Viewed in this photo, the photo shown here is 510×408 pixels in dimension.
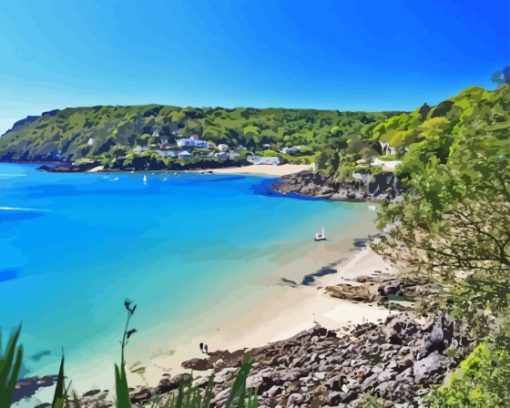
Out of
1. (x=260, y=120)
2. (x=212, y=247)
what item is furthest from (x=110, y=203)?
(x=260, y=120)

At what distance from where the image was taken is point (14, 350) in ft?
3.55

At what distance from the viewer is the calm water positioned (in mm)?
17328

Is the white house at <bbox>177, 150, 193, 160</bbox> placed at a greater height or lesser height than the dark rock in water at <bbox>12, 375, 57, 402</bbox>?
greater

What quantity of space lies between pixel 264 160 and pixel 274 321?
109 meters

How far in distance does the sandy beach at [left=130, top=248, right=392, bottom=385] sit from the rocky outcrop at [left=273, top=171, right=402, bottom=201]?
33410 millimetres

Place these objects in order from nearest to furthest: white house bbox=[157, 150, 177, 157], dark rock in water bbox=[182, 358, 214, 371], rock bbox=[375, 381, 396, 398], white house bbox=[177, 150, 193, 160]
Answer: rock bbox=[375, 381, 396, 398] → dark rock in water bbox=[182, 358, 214, 371] → white house bbox=[177, 150, 193, 160] → white house bbox=[157, 150, 177, 157]

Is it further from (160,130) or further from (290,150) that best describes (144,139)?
(290,150)

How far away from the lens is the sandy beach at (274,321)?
530 inches

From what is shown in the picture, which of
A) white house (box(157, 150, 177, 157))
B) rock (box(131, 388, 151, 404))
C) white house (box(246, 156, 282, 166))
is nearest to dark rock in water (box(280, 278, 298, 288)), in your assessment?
rock (box(131, 388, 151, 404))

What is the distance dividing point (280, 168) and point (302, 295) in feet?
310

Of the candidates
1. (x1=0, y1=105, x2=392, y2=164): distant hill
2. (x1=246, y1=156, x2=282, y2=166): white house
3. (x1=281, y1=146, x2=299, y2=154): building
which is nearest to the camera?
(x1=246, y1=156, x2=282, y2=166): white house

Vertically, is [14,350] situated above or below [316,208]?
above

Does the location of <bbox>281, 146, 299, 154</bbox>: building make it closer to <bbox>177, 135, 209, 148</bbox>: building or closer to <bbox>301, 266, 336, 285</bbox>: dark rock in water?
<bbox>177, 135, 209, 148</bbox>: building

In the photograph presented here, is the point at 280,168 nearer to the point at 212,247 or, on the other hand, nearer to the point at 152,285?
the point at 212,247
